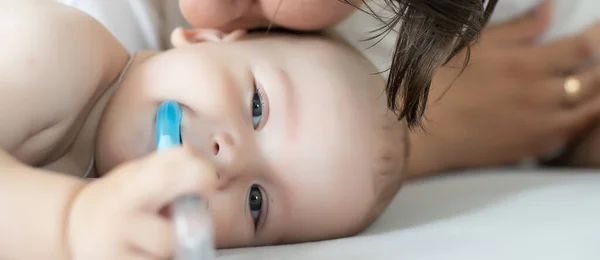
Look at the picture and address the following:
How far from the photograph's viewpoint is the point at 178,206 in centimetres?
44

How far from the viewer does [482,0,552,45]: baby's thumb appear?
1.13 meters

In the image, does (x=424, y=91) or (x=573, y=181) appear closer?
(x=424, y=91)

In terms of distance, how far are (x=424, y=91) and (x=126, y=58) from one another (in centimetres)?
35

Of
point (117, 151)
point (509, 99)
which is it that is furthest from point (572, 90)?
point (117, 151)

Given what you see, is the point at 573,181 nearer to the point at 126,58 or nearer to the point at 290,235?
the point at 290,235

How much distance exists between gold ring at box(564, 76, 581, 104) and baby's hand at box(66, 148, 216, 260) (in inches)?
33.0

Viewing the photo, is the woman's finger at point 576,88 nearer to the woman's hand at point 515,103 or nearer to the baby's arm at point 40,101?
the woman's hand at point 515,103

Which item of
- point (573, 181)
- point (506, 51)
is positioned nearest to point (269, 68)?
point (573, 181)

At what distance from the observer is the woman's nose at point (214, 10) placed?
0.75 meters

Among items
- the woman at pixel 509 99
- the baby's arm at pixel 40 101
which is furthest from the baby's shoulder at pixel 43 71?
the woman at pixel 509 99

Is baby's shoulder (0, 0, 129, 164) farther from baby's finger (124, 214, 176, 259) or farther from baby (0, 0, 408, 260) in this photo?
baby's finger (124, 214, 176, 259)

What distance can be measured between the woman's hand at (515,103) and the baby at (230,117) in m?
0.34

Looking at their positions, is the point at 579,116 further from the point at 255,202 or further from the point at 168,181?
the point at 168,181

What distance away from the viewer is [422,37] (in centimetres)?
58
